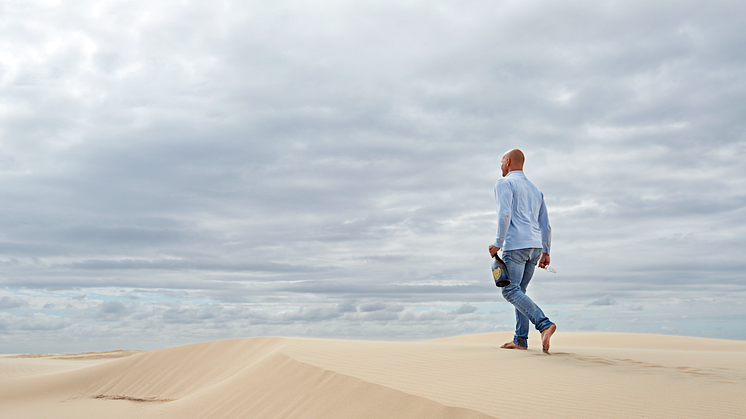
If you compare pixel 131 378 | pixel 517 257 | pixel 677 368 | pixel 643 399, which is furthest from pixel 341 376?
pixel 131 378

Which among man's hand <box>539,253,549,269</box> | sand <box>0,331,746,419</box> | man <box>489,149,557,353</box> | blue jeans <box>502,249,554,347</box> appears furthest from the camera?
man's hand <box>539,253,549,269</box>

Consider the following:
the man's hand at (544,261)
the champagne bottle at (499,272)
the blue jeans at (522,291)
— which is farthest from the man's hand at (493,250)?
the man's hand at (544,261)

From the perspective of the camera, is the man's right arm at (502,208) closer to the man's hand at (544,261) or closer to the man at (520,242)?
the man at (520,242)

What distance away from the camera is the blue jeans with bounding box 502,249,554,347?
525 centimetres

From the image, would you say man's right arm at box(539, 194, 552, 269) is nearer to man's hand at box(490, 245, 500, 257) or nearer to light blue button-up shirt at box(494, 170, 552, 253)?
light blue button-up shirt at box(494, 170, 552, 253)

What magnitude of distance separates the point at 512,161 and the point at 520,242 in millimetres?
1121

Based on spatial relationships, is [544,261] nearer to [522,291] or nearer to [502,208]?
[522,291]

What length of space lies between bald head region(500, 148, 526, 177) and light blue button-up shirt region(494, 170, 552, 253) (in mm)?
140

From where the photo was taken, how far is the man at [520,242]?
17.8 feet

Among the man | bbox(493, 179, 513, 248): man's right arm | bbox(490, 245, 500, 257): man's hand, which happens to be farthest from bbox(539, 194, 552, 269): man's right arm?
bbox(490, 245, 500, 257): man's hand

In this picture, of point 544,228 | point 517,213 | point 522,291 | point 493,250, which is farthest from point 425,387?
point 544,228

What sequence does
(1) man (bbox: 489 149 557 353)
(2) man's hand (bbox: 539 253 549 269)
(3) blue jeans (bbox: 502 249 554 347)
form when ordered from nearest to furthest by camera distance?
(3) blue jeans (bbox: 502 249 554 347) → (1) man (bbox: 489 149 557 353) → (2) man's hand (bbox: 539 253 549 269)

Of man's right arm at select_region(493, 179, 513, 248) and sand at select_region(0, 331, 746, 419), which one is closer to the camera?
sand at select_region(0, 331, 746, 419)

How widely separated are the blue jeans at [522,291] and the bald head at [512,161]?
1086 millimetres
